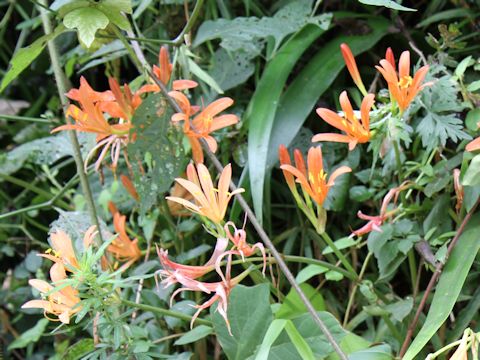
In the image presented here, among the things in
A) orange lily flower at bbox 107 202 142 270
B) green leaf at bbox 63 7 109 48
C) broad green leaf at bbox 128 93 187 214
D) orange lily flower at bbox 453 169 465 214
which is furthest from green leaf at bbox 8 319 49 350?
orange lily flower at bbox 453 169 465 214

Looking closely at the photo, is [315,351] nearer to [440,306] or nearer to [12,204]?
[440,306]

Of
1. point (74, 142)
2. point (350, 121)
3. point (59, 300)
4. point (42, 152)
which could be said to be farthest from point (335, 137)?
point (42, 152)

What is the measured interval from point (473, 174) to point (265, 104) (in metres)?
0.38

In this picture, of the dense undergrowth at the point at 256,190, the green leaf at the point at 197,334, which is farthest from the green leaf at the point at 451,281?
the green leaf at the point at 197,334

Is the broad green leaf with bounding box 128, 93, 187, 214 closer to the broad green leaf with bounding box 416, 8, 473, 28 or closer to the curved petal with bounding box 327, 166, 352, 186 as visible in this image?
the curved petal with bounding box 327, 166, 352, 186

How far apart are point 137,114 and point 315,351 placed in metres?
0.36

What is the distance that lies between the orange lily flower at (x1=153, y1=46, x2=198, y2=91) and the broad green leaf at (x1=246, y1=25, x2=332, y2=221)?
5.8 inches

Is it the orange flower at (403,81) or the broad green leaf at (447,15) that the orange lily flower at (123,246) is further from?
the broad green leaf at (447,15)

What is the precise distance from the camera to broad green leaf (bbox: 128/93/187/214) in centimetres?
93

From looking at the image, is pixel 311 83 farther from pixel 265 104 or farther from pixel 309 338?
pixel 309 338

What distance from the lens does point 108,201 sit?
1194mm

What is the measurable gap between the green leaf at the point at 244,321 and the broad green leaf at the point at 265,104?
15 centimetres

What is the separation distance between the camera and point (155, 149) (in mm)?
947

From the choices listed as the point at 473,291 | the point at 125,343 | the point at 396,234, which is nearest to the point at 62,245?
the point at 125,343
